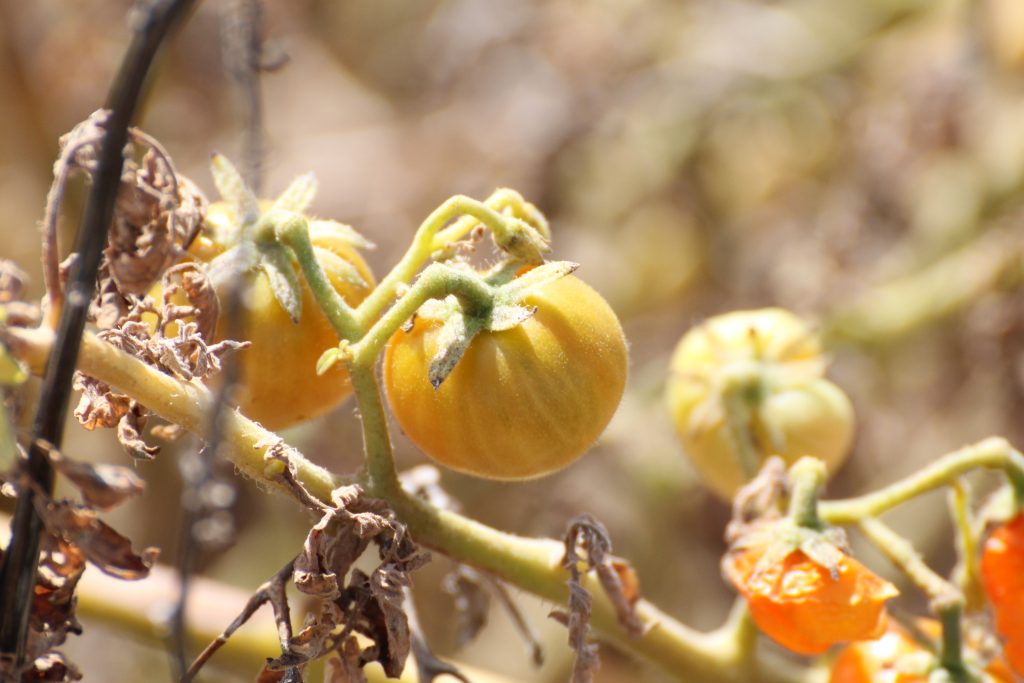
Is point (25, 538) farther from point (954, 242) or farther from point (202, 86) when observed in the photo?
point (202, 86)

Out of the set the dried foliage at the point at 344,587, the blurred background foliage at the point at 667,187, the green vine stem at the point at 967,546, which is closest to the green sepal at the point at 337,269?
the dried foliage at the point at 344,587

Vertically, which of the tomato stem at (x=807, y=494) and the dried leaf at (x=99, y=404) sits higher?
the dried leaf at (x=99, y=404)

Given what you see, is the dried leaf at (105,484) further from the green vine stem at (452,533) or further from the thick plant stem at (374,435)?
the thick plant stem at (374,435)

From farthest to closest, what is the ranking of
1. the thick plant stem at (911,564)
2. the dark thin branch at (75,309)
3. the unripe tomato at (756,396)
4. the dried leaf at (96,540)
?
the unripe tomato at (756,396)
the thick plant stem at (911,564)
the dried leaf at (96,540)
the dark thin branch at (75,309)

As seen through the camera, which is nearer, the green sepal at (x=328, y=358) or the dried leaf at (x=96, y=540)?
the dried leaf at (x=96, y=540)

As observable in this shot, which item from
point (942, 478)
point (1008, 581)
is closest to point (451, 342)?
point (942, 478)

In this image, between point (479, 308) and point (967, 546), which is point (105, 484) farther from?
point (967, 546)

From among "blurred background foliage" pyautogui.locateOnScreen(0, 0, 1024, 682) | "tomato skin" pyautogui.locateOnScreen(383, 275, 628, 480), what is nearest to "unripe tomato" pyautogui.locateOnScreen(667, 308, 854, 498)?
"tomato skin" pyautogui.locateOnScreen(383, 275, 628, 480)
